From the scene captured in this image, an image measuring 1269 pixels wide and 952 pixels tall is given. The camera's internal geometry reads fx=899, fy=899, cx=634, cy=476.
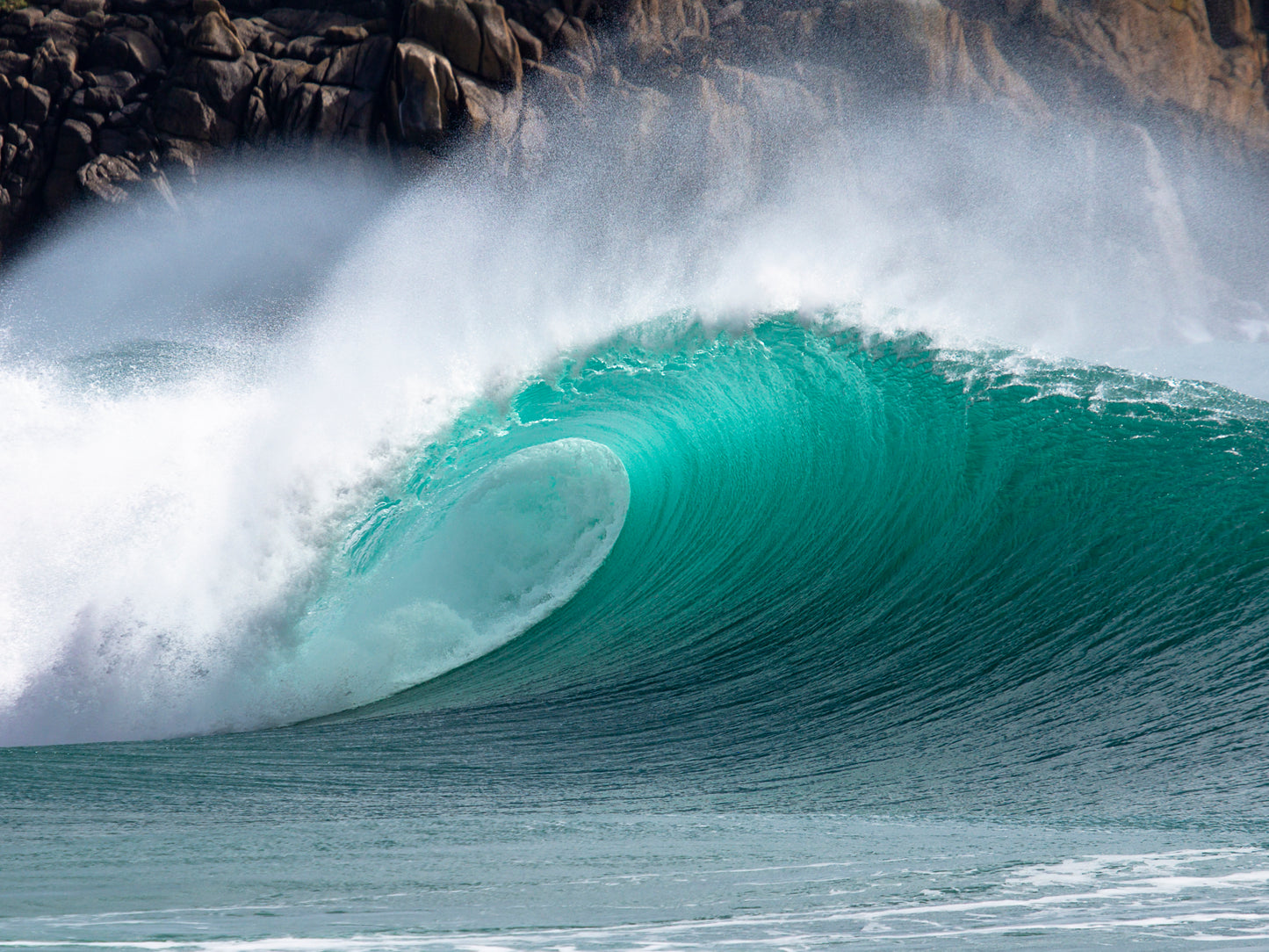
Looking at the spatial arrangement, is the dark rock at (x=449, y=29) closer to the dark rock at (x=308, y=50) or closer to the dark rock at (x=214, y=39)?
the dark rock at (x=308, y=50)

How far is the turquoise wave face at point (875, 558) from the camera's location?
143 inches

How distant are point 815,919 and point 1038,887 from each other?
18.4 inches

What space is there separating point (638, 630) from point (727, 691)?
1205mm

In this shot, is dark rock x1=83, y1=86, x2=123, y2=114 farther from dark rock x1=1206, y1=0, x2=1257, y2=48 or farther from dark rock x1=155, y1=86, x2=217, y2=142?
dark rock x1=1206, y1=0, x2=1257, y2=48

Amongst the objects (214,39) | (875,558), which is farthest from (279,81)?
(875,558)

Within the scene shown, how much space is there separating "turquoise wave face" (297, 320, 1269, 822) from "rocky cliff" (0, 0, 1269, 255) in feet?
33.1

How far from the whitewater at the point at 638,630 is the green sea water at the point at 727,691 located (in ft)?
0.07

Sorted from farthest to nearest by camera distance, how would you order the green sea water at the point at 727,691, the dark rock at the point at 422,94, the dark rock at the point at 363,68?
1. the dark rock at the point at 363,68
2. the dark rock at the point at 422,94
3. the green sea water at the point at 727,691

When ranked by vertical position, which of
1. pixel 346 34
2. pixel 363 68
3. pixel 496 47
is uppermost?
pixel 496 47

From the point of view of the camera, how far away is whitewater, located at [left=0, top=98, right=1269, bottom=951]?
1.67 m

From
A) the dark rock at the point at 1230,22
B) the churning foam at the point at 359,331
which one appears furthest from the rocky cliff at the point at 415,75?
the dark rock at the point at 1230,22

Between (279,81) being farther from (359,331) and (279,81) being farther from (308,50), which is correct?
(359,331)

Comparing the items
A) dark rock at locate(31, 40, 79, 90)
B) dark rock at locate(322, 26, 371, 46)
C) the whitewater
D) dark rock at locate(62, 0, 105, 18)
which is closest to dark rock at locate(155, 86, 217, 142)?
dark rock at locate(31, 40, 79, 90)

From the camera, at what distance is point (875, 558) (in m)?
5.46
